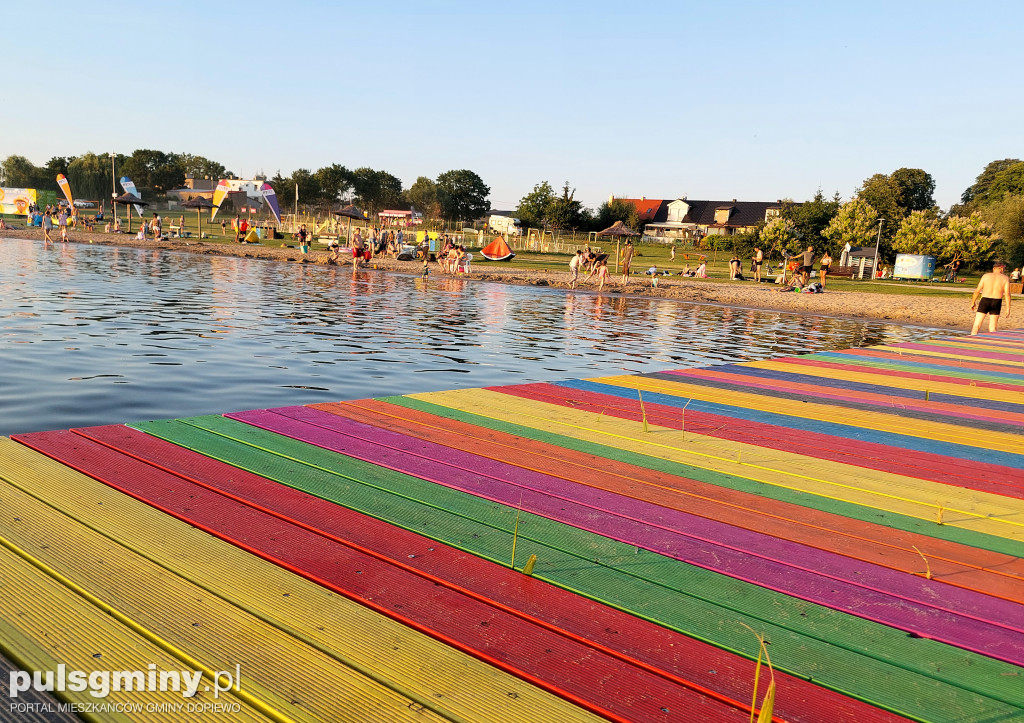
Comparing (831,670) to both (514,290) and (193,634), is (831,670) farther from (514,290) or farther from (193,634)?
(514,290)

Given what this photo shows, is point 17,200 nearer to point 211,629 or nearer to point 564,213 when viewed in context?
point 564,213

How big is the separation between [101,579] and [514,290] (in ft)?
74.2

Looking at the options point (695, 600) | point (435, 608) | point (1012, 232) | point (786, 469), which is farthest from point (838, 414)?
point (1012, 232)

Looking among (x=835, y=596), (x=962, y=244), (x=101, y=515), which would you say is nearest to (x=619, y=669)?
(x=835, y=596)

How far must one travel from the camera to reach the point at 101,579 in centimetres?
215

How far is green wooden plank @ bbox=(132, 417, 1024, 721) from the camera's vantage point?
182 cm

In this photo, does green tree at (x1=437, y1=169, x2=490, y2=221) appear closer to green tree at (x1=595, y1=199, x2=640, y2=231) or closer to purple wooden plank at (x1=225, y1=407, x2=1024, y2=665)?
green tree at (x1=595, y1=199, x2=640, y2=231)

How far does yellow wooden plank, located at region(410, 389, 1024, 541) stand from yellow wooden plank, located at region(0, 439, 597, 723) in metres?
2.13

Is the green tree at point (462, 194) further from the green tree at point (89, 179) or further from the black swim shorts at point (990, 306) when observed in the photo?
the black swim shorts at point (990, 306)

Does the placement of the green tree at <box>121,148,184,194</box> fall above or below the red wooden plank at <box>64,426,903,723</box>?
above

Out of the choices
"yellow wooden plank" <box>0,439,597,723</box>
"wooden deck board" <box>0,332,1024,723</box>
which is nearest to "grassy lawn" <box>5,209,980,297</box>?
"wooden deck board" <box>0,332,1024,723</box>

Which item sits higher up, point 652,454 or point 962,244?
point 962,244

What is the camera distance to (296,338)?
10.9 metres

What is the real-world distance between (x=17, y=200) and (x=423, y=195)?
59603mm
